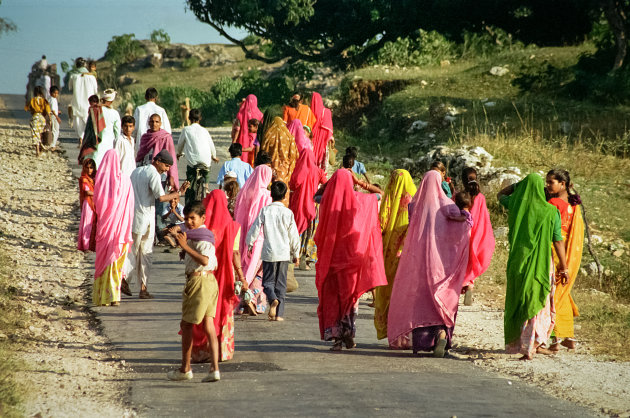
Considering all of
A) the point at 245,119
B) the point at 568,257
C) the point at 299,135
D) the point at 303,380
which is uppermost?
the point at 245,119

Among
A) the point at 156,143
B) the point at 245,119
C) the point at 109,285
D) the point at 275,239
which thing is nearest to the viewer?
the point at 275,239

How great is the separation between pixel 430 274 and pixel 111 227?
3.79 metres

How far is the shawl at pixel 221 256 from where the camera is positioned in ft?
25.4

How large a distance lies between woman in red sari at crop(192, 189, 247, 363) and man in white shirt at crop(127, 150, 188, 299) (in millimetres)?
2602

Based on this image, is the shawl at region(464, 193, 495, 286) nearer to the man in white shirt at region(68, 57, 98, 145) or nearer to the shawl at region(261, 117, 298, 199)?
the shawl at region(261, 117, 298, 199)

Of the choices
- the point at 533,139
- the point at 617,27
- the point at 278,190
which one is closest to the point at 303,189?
the point at 278,190

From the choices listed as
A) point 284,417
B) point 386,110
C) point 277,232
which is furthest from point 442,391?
point 386,110

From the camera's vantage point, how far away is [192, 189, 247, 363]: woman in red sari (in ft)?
25.5

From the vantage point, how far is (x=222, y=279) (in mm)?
7812

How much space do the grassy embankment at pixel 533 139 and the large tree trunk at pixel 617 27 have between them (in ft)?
5.11

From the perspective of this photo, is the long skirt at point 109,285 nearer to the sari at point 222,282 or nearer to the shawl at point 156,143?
the sari at point 222,282

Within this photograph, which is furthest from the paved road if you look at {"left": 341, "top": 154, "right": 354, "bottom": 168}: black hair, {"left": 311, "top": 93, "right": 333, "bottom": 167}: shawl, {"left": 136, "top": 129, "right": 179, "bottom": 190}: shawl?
{"left": 311, "top": 93, "right": 333, "bottom": 167}: shawl

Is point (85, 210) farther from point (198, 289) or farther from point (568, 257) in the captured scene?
point (568, 257)

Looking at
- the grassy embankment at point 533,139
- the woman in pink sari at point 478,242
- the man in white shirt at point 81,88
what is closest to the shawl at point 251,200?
the woman in pink sari at point 478,242
